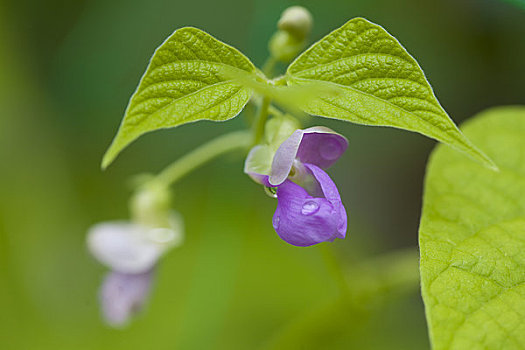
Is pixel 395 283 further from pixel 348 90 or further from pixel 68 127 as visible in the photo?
pixel 68 127

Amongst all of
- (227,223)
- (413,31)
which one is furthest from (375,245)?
(413,31)

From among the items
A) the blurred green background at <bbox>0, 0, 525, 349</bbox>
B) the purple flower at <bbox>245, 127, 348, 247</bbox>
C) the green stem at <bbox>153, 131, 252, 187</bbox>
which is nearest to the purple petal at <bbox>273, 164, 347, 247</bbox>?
the purple flower at <bbox>245, 127, 348, 247</bbox>

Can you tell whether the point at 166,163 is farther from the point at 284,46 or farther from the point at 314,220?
the point at 314,220

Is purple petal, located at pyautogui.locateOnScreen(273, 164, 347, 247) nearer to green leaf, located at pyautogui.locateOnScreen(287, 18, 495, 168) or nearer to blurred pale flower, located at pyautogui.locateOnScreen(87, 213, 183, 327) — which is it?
green leaf, located at pyautogui.locateOnScreen(287, 18, 495, 168)

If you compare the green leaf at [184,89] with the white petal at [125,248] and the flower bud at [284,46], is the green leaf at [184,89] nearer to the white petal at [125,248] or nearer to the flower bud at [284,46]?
the flower bud at [284,46]

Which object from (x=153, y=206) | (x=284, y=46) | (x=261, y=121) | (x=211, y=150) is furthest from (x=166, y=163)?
(x=261, y=121)

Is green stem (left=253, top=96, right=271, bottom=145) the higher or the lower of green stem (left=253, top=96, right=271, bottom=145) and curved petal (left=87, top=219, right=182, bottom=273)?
the higher
